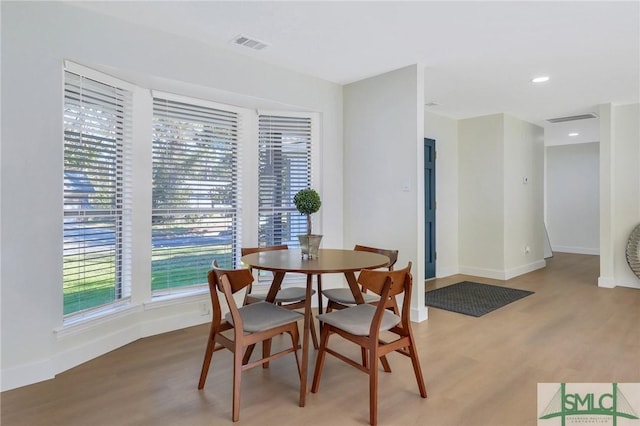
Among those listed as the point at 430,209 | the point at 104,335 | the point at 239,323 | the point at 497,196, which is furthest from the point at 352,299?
the point at 497,196

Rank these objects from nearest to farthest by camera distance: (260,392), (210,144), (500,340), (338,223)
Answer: (260,392)
(500,340)
(210,144)
(338,223)

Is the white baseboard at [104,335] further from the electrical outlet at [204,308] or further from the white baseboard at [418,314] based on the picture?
the white baseboard at [418,314]

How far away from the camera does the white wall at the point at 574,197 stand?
26.2 ft

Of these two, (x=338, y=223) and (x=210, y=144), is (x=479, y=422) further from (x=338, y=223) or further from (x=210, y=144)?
(x=210, y=144)

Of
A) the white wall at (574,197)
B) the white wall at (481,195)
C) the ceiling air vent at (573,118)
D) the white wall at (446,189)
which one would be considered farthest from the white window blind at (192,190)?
the white wall at (574,197)

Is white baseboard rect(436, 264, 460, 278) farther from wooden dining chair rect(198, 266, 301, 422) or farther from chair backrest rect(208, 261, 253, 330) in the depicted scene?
chair backrest rect(208, 261, 253, 330)

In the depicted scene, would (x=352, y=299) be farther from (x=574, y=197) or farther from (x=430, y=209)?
(x=574, y=197)

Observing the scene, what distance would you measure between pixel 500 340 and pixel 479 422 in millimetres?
1379

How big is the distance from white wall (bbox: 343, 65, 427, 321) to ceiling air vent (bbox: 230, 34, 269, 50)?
1.33 m

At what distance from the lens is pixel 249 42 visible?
3152 mm

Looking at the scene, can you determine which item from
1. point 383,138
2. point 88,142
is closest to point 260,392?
point 88,142

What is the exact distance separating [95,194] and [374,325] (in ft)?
7.62

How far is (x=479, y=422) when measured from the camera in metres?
1.94

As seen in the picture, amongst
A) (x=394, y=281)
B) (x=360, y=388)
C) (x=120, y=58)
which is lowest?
(x=360, y=388)
